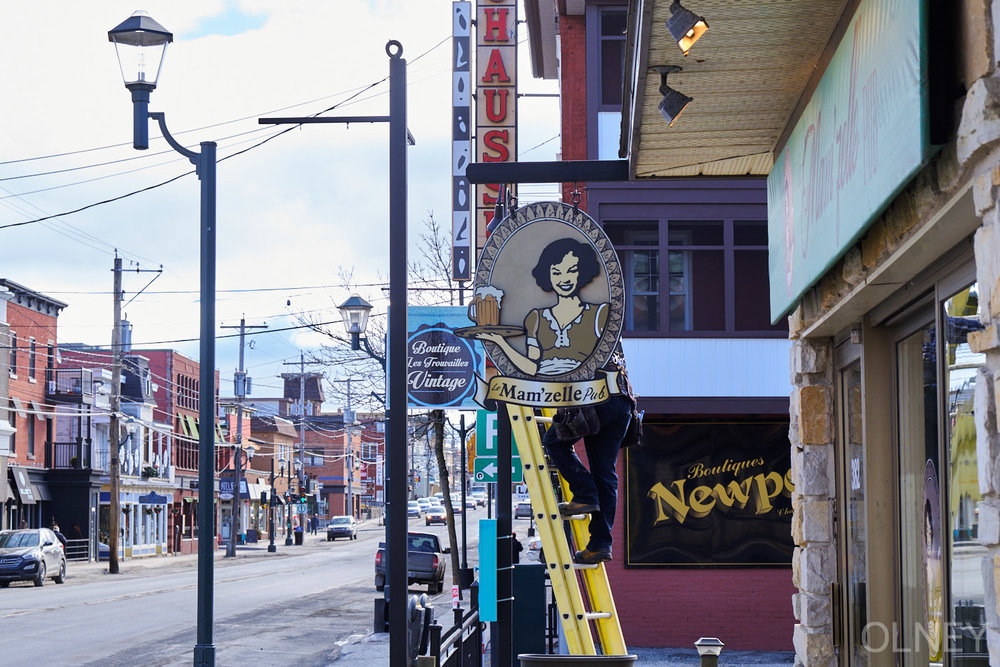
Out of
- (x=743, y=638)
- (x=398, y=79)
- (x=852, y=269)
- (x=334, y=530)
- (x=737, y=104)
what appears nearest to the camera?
(x=852, y=269)

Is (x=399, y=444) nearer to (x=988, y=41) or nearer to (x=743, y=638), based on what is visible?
(x=988, y=41)

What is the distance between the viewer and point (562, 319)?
20.9 feet

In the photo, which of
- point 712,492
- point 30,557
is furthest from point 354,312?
point 30,557

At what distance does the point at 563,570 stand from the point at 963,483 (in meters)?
2.56

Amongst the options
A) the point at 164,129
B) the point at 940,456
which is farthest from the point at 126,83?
the point at 940,456

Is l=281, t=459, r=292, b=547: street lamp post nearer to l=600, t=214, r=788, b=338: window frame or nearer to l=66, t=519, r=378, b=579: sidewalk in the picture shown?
l=66, t=519, r=378, b=579: sidewalk

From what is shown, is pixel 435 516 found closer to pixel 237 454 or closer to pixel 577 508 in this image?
pixel 237 454

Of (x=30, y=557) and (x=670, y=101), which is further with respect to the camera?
(x=30, y=557)

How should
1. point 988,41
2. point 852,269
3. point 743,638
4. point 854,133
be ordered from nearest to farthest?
point 988,41, point 854,133, point 852,269, point 743,638

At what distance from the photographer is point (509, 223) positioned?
6.47 meters

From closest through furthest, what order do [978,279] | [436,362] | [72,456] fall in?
[978,279], [436,362], [72,456]

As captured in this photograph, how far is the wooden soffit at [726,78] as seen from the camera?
5000 mm

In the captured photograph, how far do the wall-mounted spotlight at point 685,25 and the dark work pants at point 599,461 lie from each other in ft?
7.97

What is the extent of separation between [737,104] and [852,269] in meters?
1.27
